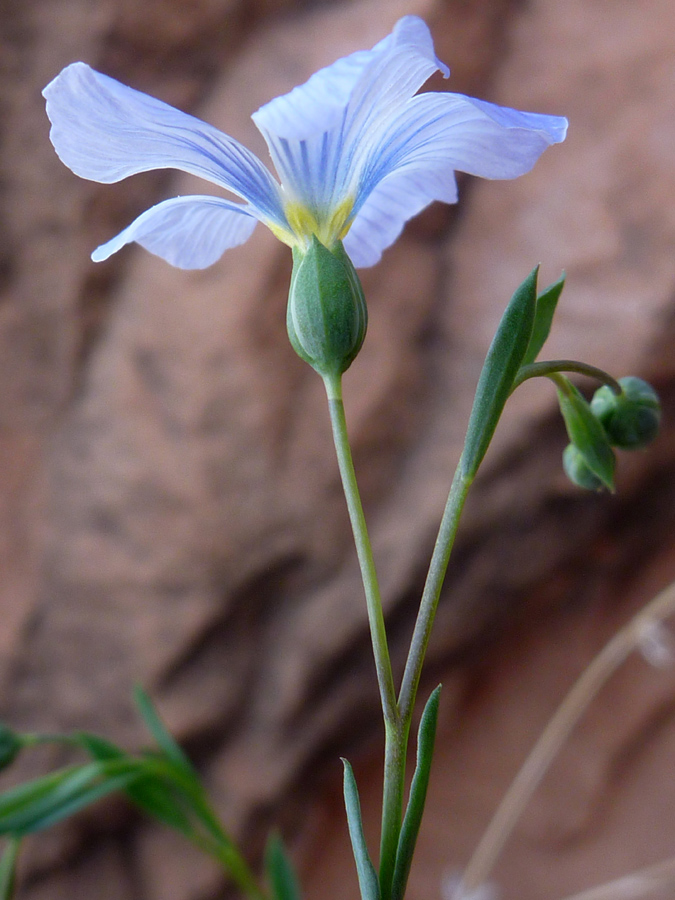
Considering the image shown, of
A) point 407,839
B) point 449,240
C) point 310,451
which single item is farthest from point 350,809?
point 449,240

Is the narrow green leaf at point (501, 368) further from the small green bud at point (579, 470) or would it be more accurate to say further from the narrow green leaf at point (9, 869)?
the narrow green leaf at point (9, 869)

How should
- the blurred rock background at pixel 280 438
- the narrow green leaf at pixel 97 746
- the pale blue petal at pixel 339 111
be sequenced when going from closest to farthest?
1. the pale blue petal at pixel 339 111
2. the narrow green leaf at pixel 97 746
3. the blurred rock background at pixel 280 438

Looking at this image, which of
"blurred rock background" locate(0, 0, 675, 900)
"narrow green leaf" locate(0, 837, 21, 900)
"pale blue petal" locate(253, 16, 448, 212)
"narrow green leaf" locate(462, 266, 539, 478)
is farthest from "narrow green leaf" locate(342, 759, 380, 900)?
"blurred rock background" locate(0, 0, 675, 900)

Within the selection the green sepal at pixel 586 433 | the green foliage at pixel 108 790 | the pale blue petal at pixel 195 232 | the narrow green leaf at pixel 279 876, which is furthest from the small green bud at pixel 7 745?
the green sepal at pixel 586 433

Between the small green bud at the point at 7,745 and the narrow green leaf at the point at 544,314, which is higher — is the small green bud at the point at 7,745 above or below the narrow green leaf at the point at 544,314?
below

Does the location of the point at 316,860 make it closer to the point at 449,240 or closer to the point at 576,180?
the point at 449,240

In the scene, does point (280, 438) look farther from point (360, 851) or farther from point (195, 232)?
point (360, 851)
